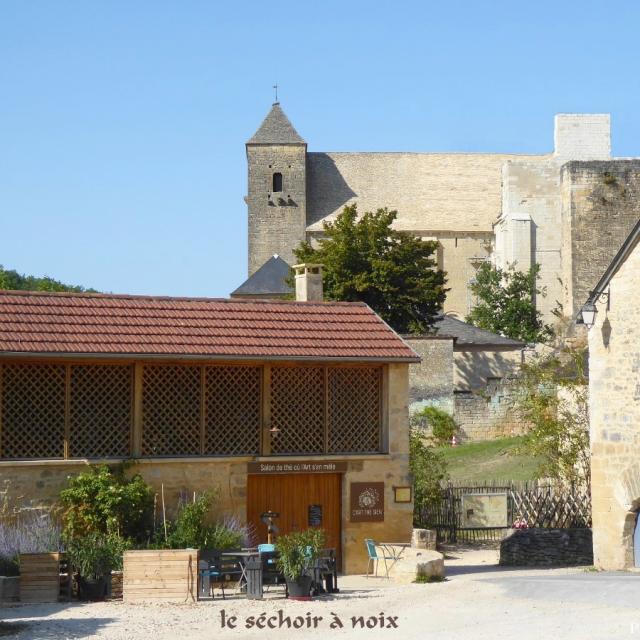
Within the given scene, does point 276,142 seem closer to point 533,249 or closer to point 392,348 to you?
point 533,249

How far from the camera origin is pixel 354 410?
20547 millimetres

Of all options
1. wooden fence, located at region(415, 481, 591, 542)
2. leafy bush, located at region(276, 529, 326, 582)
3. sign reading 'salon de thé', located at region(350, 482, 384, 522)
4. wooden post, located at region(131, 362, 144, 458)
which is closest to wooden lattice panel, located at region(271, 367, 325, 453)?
sign reading 'salon de thé', located at region(350, 482, 384, 522)

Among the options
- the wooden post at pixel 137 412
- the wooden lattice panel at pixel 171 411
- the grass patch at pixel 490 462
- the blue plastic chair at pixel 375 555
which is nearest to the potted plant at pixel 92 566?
the wooden post at pixel 137 412

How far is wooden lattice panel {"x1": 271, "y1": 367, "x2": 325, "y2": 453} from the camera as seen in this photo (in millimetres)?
20094

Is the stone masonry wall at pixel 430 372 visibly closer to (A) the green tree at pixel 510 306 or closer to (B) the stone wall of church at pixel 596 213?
(A) the green tree at pixel 510 306

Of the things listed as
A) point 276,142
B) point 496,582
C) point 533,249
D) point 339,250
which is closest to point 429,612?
point 496,582

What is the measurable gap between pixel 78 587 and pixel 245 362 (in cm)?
496

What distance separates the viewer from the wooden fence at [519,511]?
997 inches

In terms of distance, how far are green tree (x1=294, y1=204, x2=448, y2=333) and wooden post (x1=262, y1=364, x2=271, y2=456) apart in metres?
23.2

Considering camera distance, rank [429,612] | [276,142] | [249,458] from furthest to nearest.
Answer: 1. [276,142]
2. [249,458]
3. [429,612]

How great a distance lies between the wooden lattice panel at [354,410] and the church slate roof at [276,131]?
4888 cm

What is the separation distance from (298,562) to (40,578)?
3.22m

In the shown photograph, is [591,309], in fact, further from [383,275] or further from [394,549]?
[383,275]

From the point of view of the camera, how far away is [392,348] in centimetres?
2059
